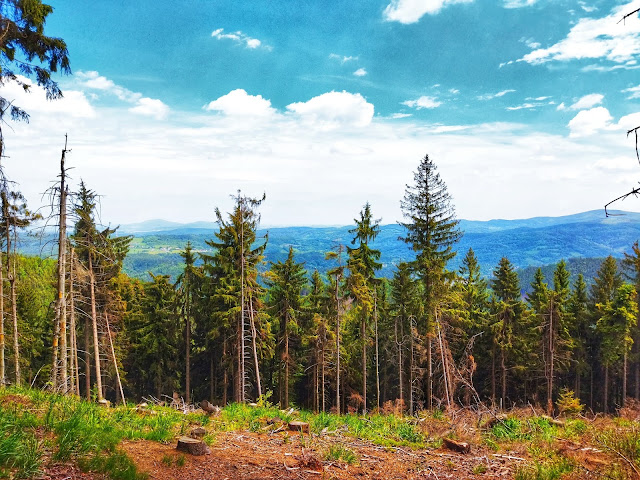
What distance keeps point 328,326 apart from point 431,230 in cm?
865

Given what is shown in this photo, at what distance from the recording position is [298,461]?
680cm

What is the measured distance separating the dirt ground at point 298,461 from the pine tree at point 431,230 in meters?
14.1

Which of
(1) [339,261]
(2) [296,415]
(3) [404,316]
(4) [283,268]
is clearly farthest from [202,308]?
(2) [296,415]

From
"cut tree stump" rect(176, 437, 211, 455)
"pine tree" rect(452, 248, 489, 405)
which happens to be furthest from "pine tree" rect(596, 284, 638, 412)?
"cut tree stump" rect(176, 437, 211, 455)

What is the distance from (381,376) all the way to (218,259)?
76.0 feet

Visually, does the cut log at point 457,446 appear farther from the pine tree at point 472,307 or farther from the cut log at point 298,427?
the pine tree at point 472,307

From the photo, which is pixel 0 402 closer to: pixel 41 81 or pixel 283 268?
pixel 41 81

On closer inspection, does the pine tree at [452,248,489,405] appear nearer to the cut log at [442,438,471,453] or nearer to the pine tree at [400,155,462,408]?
the pine tree at [400,155,462,408]

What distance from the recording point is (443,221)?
2169 centimetres

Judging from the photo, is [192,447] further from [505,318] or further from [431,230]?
[505,318]

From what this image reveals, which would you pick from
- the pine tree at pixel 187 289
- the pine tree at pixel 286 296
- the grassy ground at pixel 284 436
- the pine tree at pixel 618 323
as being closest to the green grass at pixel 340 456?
the grassy ground at pixel 284 436

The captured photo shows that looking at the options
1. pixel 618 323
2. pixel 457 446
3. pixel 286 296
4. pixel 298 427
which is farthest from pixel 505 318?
pixel 298 427

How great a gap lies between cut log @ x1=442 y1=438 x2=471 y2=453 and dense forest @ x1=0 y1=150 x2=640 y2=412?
1027 cm

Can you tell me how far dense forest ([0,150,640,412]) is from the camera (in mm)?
21969
